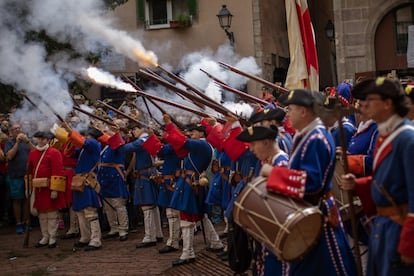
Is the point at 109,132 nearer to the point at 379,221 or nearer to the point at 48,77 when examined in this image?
the point at 48,77

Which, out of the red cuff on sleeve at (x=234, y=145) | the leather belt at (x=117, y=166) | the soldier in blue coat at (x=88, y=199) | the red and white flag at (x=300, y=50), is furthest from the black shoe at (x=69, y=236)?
the red and white flag at (x=300, y=50)

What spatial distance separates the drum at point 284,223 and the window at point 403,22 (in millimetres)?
14634

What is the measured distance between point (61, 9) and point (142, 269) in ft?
11.7

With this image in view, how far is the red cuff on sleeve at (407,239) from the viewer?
3.64 metres

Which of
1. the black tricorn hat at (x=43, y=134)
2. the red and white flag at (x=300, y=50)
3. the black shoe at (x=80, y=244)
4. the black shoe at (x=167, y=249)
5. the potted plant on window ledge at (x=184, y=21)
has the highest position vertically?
the potted plant on window ledge at (x=184, y=21)

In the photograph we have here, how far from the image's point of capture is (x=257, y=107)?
26.5 ft

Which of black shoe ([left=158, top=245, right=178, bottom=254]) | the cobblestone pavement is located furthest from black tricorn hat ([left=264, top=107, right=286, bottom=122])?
black shoe ([left=158, top=245, right=178, bottom=254])

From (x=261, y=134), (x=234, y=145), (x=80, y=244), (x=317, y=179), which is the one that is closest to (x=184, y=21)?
(x=80, y=244)

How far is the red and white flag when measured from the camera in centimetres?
766

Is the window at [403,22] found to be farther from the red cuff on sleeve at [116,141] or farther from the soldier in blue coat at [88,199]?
the soldier in blue coat at [88,199]

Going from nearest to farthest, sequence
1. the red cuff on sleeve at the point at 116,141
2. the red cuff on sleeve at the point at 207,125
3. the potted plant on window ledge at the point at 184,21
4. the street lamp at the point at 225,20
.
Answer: the red cuff on sleeve at the point at 207,125
the red cuff on sleeve at the point at 116,141
the street lamp at the point at 225,20
the potted plant on window ledge at the point at 184,21

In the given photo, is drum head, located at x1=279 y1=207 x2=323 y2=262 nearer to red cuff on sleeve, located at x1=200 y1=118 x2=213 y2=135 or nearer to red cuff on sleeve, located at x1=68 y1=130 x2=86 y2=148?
red cuff on sleeve, located at x1=200 y1=118 x2=213 y2=135

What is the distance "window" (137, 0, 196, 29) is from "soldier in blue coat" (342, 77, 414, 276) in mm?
15275

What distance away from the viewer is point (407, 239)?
3.65 m
